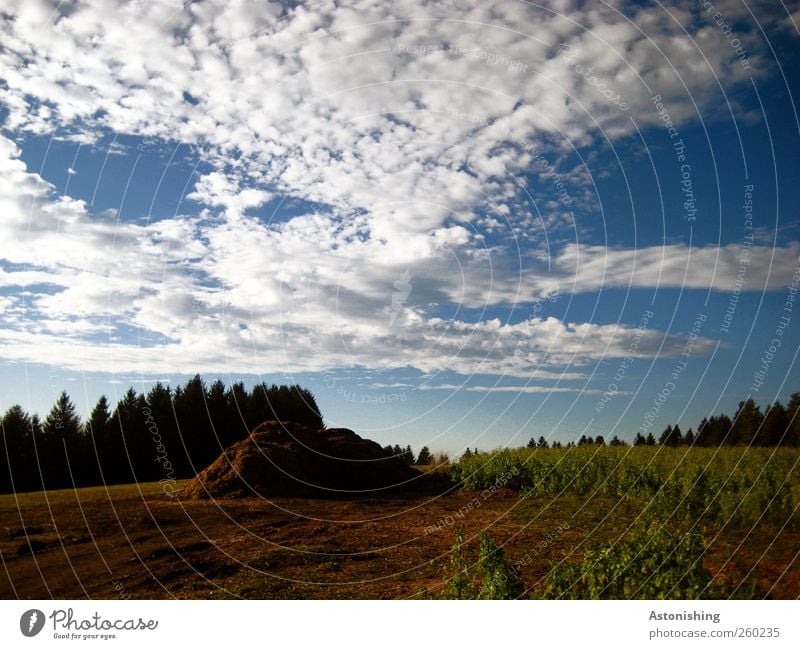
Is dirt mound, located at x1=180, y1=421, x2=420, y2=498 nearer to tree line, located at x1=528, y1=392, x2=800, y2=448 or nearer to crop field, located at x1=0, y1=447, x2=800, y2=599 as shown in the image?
crop field, located at x1=0, y1=447, x2=800, y2=599

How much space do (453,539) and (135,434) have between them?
2831 centimetres

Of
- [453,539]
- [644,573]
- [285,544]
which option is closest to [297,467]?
[285,544]

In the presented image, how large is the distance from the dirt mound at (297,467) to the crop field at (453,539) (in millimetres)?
1304

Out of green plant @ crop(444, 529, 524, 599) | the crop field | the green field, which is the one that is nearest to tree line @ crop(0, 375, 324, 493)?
the crop field

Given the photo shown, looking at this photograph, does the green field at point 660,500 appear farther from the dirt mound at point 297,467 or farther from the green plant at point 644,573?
the dirt mound at point 297,467

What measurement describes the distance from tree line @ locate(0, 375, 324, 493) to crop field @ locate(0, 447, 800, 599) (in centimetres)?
923

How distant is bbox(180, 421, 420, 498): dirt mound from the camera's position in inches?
955

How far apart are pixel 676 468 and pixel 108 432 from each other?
33360mm

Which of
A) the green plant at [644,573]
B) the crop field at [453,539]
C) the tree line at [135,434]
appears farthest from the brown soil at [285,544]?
the tree line at [135,434]

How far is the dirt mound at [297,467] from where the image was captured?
2425cm

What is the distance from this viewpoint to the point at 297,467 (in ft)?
85.5

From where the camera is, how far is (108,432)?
37.6m

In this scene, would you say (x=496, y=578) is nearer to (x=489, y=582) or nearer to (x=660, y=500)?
(x=489, y=582)
